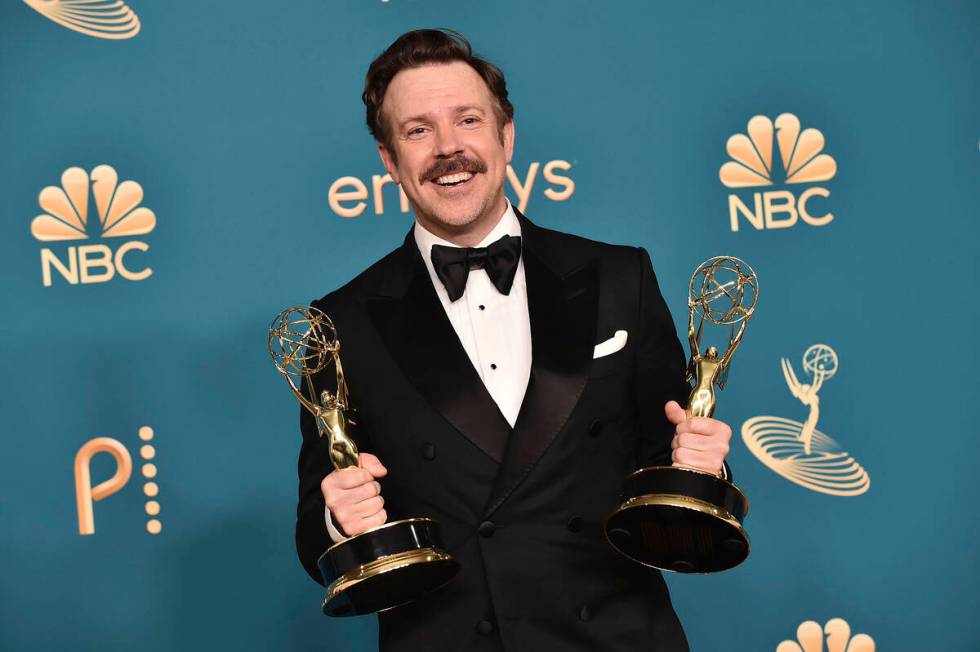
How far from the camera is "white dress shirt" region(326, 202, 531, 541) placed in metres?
2.08

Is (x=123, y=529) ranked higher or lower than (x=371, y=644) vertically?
higher

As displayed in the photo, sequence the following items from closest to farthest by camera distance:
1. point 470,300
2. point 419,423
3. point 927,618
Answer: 1. point 419,423
2. point 470,300
3. point 927,618

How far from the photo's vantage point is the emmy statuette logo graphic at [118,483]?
308 centimetres

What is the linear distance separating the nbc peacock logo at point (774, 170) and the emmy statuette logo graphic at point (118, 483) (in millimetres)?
1711

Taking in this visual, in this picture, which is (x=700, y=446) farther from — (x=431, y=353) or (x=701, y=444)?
(x=431, y=353)

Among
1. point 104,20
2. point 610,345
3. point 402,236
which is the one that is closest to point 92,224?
point 104,20

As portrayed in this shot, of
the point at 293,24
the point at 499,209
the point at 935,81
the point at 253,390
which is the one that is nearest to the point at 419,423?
the point at 499,209

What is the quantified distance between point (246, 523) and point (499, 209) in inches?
52.9

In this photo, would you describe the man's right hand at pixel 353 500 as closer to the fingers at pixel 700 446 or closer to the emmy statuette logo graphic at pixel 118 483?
the fingers at pixel 700 446

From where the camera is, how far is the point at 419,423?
2021mm

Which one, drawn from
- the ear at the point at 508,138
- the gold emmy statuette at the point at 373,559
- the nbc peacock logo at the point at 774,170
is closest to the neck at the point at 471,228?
→ the ear at the point at 508,138

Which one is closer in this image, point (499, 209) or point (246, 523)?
point (499, 209)

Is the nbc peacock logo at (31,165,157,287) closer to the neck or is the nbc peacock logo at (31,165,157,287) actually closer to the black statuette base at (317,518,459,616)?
the neck

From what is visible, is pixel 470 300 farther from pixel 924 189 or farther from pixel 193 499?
pixel 924 189
